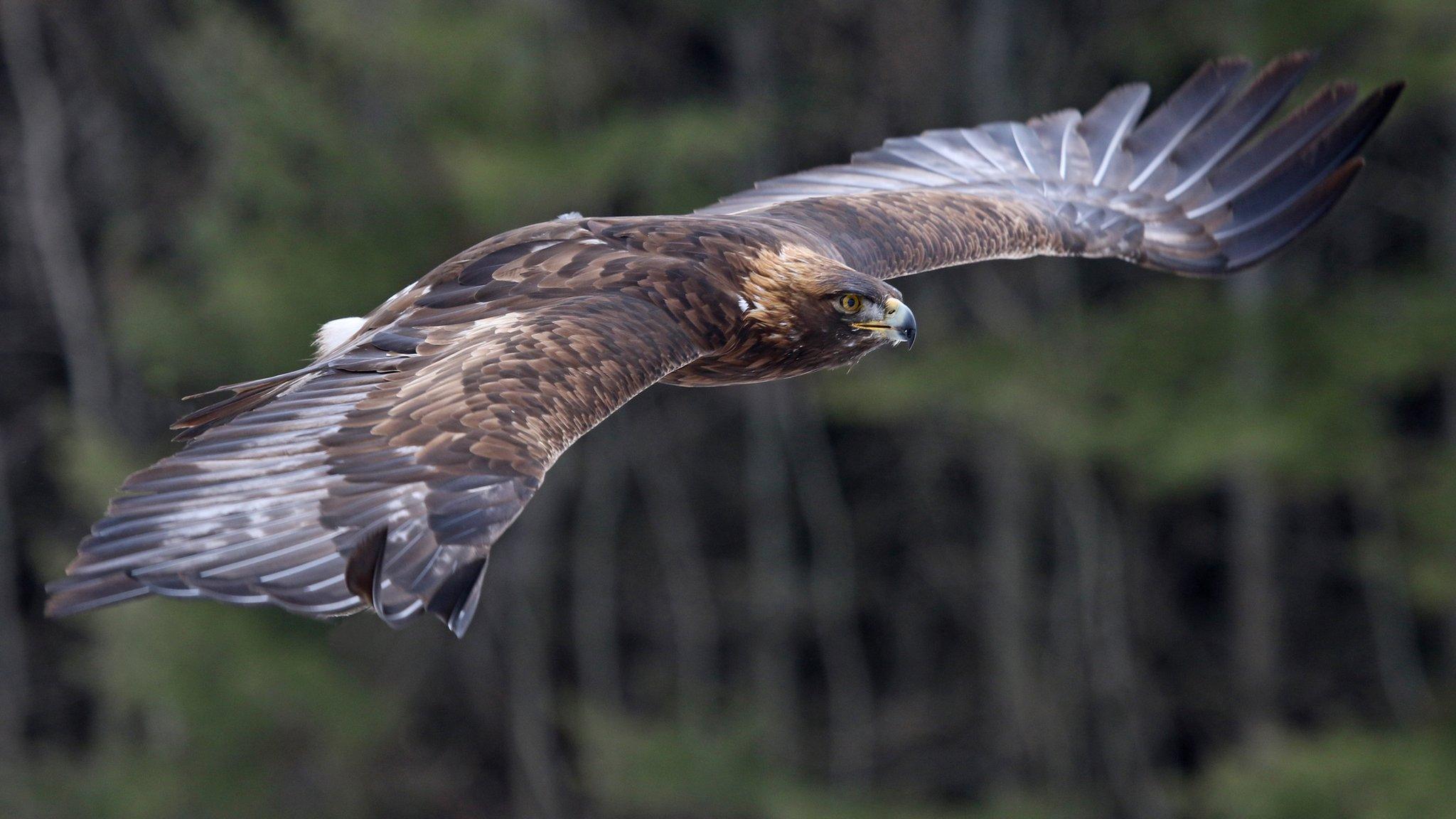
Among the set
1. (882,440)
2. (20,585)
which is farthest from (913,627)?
(20,585)

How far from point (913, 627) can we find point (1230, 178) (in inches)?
551

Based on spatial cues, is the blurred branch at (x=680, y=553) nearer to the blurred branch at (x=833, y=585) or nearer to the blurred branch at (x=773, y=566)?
the blurred branch at (x=773, y=566)

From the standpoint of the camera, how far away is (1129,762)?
21.2m

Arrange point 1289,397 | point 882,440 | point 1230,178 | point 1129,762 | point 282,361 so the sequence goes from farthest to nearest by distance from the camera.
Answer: point 882,440 → point 1129,762 → point 282,361 → point 1289,397 → point 1230,178

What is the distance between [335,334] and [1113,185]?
3.93 m

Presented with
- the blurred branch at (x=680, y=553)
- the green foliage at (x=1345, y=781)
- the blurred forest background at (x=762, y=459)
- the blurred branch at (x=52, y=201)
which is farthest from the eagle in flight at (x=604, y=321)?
the blurred branch at (x=52, y=201)

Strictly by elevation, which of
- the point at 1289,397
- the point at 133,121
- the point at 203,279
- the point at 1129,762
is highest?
the point at 133,121

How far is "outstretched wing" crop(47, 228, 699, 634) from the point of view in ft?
18.3

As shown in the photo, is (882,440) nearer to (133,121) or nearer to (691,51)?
(691,51)

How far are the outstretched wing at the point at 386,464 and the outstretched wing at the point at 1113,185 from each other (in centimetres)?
188

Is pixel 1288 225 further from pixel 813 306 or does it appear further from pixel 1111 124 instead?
pixel 813 306

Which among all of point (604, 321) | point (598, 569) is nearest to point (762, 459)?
point (598, 569)

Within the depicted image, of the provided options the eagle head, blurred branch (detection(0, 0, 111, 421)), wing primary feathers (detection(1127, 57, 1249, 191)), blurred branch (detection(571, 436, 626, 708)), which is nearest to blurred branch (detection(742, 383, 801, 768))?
blurred branch (detection(571, 436, 626, 708))

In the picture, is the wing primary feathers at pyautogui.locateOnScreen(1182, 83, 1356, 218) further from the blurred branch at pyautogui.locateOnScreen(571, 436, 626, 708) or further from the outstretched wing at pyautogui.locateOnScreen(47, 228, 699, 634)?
the blurred branch at pyautogui.locateOnScreen(571, 436, 626, 708)
